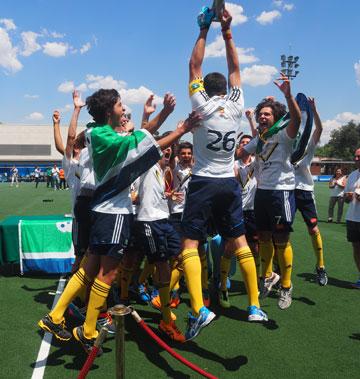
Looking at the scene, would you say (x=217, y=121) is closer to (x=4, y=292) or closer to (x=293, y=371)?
(x=293, y=371)

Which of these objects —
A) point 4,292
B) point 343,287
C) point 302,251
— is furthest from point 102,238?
point 302,251

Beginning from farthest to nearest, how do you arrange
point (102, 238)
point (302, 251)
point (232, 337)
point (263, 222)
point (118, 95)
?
point (302, 251), point (263, 222), point (232, 337), point (118, 95), point (102, 238)

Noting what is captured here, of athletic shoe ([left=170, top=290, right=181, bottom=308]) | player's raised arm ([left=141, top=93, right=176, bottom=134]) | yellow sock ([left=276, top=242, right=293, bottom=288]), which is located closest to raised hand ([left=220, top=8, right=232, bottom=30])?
player's raised arm ([left=141, top=93, right=176, bottom=134])

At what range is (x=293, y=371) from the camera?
3.36 m

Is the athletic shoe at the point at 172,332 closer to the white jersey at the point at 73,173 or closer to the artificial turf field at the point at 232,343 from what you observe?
the artificial turf field at the point at 232,343

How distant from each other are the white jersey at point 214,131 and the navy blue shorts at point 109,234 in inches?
32.1

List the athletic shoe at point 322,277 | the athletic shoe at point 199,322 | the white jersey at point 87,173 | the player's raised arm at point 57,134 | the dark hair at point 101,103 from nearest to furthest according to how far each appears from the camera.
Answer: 1. the athletic shoe at point 199,322
2. the dark hair at point 101,103
3. the white jersey at point 87,173
4. the player's raised arm at point 57,134
5. the athletic shoe at point 322,277

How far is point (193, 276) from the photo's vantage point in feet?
11.2

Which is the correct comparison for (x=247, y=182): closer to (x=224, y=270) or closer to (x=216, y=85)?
(x=224, y=270)

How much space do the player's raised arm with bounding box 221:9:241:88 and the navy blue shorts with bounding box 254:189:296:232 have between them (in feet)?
4.78

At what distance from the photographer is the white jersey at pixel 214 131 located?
335cm

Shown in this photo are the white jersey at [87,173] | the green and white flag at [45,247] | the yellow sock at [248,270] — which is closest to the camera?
the yellow sock at [248,270]

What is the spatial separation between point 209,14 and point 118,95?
1.13 meters

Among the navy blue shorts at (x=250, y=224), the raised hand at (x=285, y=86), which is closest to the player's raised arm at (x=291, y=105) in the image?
the raised hand at (x=285, y=86)
